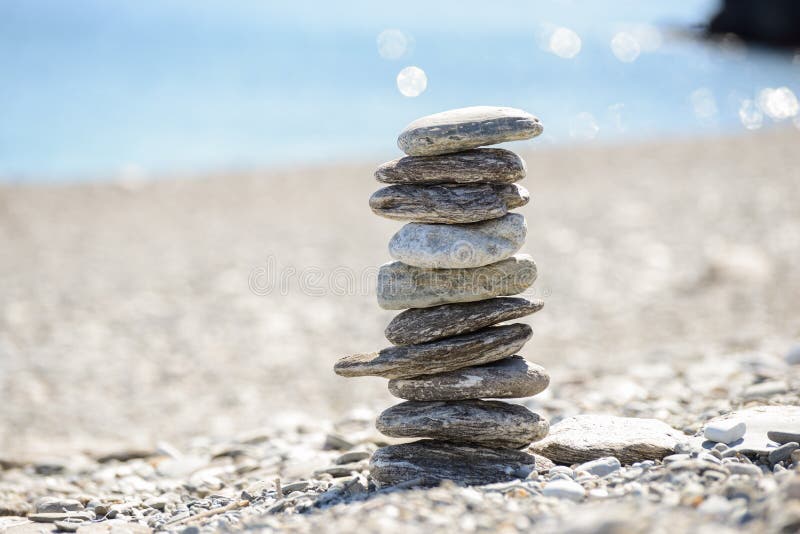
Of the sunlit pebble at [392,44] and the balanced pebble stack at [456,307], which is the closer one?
the balanced pebble stack at [456,307]

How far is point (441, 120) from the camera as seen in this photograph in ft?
13.4

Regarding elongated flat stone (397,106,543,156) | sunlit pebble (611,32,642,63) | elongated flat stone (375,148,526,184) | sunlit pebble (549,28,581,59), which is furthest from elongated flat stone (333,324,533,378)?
sunlit pebble (549,28,581,59)

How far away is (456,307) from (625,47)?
45.8 m

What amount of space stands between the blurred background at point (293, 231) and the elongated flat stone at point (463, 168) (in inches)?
128

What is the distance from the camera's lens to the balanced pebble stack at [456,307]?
4.11 metres

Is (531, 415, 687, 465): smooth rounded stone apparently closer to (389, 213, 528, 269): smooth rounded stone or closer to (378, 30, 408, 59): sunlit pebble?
(389, 213, 528, 269): smooth rounded stone

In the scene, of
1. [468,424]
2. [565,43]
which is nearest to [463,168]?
[468,424]

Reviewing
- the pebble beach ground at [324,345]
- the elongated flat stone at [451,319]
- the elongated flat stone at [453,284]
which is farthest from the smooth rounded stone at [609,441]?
the elongated flat stone at [453,284]

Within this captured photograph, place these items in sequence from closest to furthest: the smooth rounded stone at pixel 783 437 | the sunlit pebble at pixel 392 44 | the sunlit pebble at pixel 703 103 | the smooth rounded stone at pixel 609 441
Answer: the smooth rounded stone at pixel 783 437 < the smooth rounded stone at pixel 609 441 < the sunlit pebble at pixel 703 103 < the sunlit pebble at pixel 392 44

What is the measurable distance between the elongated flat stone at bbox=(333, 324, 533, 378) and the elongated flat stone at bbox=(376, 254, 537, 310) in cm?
22

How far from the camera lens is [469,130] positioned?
4027mm

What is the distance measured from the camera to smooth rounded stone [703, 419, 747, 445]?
13.3 ft

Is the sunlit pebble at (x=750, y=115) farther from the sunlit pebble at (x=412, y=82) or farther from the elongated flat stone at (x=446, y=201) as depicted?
the elongated flat stone at (x=446, y=201)

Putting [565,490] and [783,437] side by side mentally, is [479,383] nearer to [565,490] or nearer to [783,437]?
[565,490]
